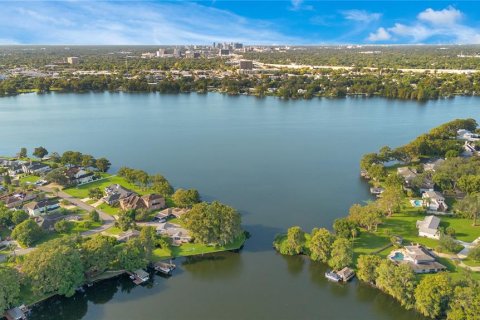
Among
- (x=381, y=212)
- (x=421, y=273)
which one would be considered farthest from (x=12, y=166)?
(x=421, y=273)

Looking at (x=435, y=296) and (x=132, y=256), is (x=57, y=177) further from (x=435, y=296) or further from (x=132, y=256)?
(x=435, y=296)

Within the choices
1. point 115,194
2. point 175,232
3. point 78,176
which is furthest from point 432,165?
point 78,176

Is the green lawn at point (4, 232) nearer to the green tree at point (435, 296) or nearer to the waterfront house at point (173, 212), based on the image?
the waterfront house at point (173, 212)

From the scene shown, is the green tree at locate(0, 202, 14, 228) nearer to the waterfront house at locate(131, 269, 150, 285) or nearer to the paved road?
the paved road

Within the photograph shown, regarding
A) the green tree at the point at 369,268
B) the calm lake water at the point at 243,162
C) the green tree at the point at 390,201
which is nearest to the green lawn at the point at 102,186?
the calm lake water at the point at 243,162

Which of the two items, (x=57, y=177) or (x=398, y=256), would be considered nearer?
(x=398, y=256)

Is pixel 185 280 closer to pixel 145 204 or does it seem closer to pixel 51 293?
pixel 51 293
